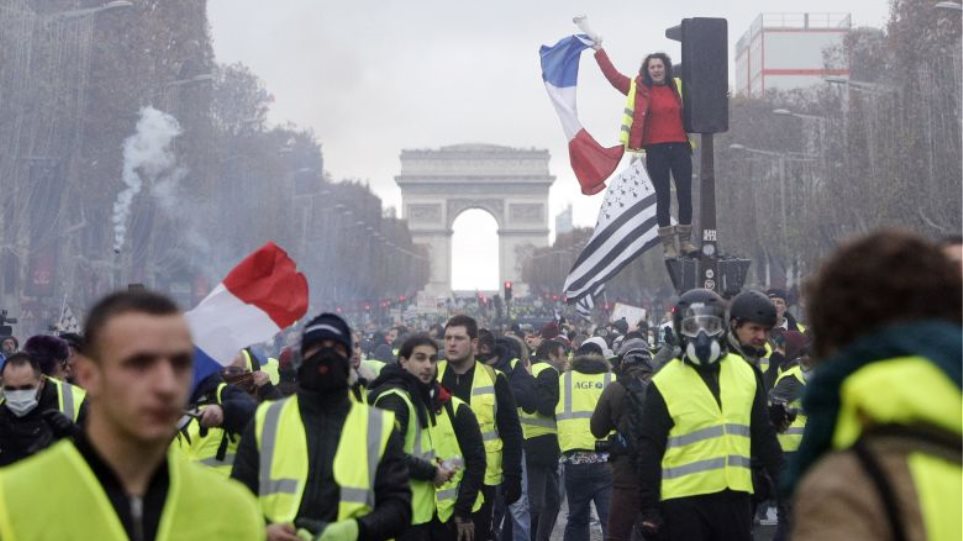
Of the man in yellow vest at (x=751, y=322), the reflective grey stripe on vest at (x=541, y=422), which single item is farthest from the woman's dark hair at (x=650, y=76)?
the man in yellow vest at (x=751, y=322)

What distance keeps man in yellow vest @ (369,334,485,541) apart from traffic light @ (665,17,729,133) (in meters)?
4.62

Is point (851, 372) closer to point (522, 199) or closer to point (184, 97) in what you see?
point (184, 97)

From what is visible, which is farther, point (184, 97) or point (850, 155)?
point (184, 97)

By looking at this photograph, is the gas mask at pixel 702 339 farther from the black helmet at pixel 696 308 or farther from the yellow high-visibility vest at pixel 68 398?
the yellow high-visibility vest at pixel 68 398

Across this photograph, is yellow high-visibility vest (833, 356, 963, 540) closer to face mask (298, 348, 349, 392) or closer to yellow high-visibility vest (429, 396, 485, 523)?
face mask (298, 348, 349, 392)

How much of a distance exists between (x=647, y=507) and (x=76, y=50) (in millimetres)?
36180

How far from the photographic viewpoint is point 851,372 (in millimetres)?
3291

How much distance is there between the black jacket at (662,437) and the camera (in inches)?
312

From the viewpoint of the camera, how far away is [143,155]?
5172cm

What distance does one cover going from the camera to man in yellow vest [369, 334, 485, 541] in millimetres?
8562

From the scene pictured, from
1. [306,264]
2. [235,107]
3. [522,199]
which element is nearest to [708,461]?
[235,107]

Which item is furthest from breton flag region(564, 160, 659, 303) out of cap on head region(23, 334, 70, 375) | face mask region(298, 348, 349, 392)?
face mask region(298, 348, 349, 392)

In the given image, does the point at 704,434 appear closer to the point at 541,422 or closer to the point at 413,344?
the point at 413,344

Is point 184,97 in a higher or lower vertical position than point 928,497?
higher
